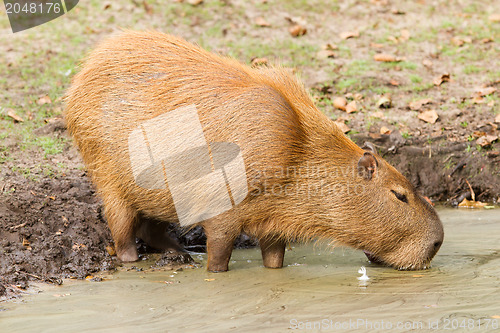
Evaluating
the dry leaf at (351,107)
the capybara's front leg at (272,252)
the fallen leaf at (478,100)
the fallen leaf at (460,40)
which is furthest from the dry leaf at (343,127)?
the fallen leaf at (460,40)

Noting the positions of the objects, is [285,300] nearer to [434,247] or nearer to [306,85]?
[434,247]

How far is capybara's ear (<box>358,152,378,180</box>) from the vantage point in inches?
197

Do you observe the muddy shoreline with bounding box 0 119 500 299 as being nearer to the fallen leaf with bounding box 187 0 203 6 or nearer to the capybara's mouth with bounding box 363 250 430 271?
the capybara's mouth with bounding box 363 250 430 271

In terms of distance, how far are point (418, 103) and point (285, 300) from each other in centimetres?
407

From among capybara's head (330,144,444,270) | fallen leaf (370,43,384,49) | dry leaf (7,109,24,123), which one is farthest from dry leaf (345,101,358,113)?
dry leaf (7,109,24,123)

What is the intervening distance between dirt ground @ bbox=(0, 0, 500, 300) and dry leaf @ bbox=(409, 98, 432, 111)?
0.6 inches

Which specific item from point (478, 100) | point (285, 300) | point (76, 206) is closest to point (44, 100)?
point (76, 206)

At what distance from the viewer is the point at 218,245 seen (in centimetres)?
508

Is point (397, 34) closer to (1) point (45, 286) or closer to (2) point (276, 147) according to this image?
(2) point (276, 147)

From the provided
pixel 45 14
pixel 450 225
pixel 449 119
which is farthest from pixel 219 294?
pixel 45 14

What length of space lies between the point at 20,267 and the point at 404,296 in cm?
274

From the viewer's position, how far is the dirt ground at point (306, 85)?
549 cm

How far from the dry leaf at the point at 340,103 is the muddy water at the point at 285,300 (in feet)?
8.21

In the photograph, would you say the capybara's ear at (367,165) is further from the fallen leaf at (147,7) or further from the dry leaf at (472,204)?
the fallen leaf at (147,7)
